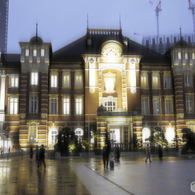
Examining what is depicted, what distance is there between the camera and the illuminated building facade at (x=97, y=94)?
4575 centimetres

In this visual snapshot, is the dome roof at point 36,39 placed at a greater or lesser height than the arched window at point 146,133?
greater

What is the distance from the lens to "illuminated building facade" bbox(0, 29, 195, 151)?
150 feet

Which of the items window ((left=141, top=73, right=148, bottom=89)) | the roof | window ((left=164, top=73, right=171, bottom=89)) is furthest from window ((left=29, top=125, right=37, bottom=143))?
window ((left=164, top=73, right=171, bottom=89))

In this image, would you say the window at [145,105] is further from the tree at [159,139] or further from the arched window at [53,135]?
the arched window at [53,135]

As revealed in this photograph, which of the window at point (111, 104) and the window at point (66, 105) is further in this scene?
the window at point (111, 104)

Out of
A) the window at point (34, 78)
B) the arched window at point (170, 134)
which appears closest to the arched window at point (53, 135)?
the window at point (34, 78)

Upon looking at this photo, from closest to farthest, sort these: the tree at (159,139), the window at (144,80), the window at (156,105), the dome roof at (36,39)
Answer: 1. the tree at (159,139)
2. the dome roof at (36,39)
3. the window at (156,105)
4. the window at (144,80)

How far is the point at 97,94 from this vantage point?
4741cm

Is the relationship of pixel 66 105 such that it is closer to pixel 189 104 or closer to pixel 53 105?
pixel 53 105

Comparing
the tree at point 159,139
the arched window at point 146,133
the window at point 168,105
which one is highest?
the window at point 168,105

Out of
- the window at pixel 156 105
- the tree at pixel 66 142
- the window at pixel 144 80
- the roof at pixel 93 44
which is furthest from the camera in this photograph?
the roof at pixel 93 44

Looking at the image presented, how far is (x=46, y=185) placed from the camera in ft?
43.0

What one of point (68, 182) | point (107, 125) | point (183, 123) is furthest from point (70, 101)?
point (68, 182)

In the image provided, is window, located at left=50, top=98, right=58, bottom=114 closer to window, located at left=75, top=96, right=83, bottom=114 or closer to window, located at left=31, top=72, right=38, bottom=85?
window, located at left=75, top=96, right=83, bottom=114
